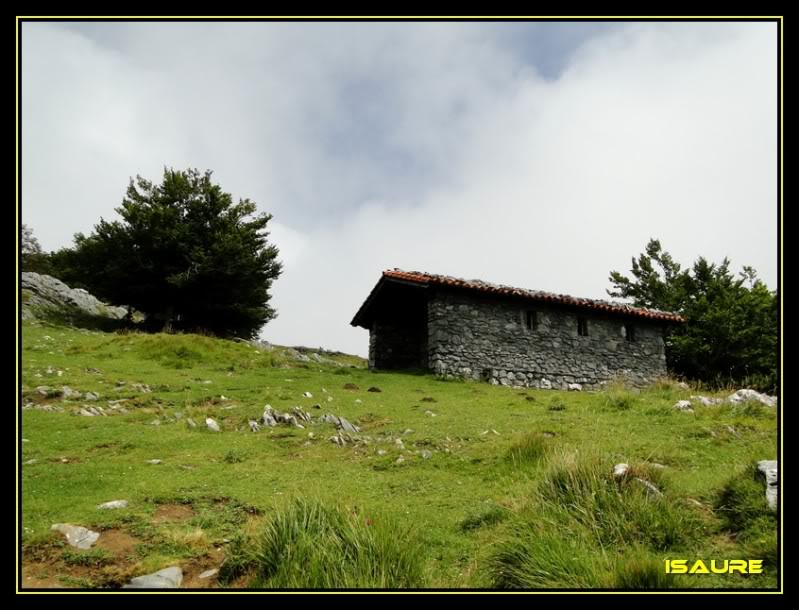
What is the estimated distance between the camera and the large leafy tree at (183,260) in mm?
28250

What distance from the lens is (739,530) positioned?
14.7 feet

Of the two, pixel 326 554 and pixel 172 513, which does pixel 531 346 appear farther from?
pixel 326 554

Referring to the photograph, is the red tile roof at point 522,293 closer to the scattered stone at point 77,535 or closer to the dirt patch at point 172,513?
the dirt patch at point 172,513

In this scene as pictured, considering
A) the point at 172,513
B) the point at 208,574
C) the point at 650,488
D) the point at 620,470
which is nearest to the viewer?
the point at 208,574

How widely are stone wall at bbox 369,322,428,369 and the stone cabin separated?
0.48 ft

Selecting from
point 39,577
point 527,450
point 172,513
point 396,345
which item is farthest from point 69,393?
point 396,345

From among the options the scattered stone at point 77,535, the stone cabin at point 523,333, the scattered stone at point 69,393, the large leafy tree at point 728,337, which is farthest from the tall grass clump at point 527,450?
the large leafy tree at point 728,337

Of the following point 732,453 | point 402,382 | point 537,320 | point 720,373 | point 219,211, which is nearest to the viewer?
point 732,453

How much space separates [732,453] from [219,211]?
29.9 meters

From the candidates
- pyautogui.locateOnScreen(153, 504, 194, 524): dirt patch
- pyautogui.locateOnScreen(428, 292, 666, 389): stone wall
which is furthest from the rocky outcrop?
pyautogui.locateOnScreen(153, 504, 194, 524): dirt patch

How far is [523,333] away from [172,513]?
17179 millimetres

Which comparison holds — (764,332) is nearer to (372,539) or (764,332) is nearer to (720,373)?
(720,373)

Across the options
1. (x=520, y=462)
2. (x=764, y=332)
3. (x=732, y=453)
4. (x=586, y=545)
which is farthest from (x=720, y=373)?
(x=586, y=545)

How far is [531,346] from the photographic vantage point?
20.9 metres
